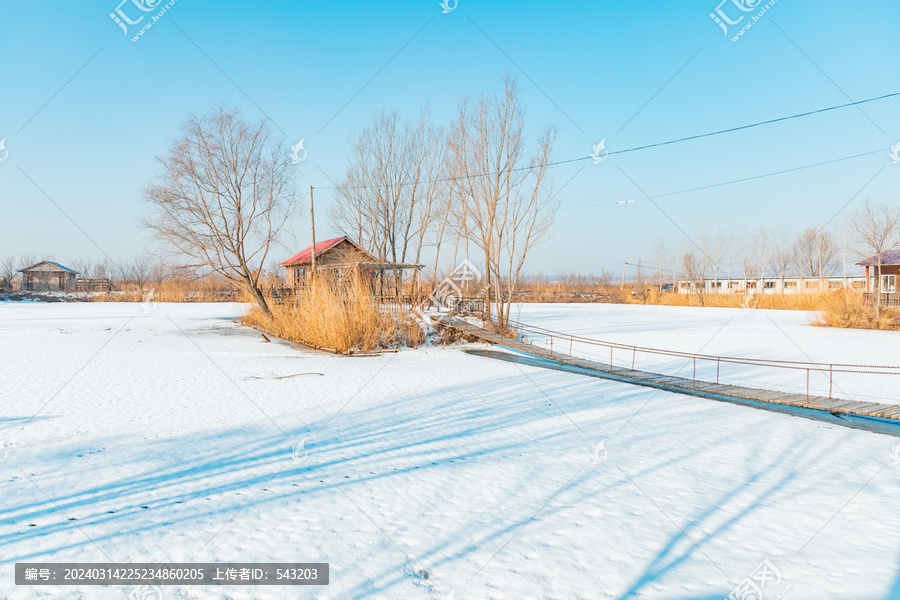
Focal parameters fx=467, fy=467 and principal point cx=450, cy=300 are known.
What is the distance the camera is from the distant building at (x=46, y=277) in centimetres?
5297

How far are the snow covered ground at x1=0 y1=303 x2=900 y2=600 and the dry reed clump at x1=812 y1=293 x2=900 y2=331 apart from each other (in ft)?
66.3

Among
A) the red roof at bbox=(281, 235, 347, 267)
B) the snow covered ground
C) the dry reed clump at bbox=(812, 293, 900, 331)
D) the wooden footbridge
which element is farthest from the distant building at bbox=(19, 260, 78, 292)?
the dry reed clump at bbox=(812, 293, 900, 331)

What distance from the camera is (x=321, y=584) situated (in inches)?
131

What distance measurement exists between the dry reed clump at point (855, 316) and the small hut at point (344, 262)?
72.1 ft

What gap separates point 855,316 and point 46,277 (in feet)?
245

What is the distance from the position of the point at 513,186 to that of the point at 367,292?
688cm

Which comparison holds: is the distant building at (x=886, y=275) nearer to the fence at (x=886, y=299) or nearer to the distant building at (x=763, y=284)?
the fence at (x=886, y=299)

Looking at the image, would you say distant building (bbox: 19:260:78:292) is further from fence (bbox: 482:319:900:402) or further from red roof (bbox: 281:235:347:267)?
fence (bbox: 482:319:900:402)

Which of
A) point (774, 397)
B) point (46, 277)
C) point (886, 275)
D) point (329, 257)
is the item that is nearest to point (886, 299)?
point (886, 275)

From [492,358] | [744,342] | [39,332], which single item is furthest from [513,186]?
[39,332]

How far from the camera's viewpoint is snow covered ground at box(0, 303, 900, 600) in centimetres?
354

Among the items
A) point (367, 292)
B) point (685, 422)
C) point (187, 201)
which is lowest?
point (685, 422)

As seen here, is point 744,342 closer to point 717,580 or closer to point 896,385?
point 896,385

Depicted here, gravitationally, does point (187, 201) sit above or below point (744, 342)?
above
